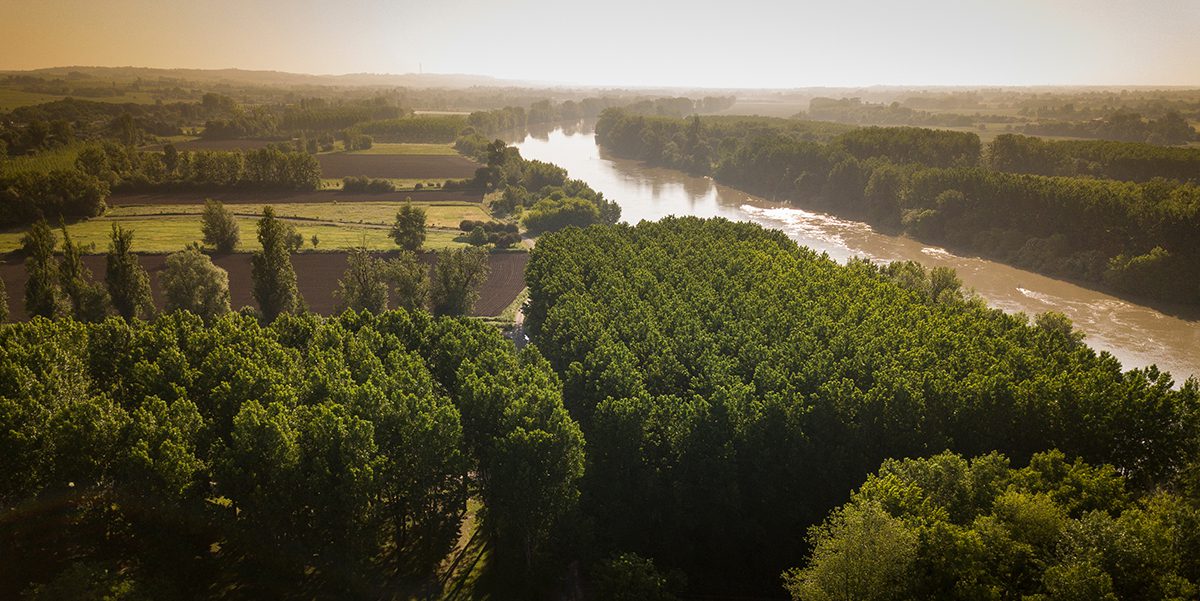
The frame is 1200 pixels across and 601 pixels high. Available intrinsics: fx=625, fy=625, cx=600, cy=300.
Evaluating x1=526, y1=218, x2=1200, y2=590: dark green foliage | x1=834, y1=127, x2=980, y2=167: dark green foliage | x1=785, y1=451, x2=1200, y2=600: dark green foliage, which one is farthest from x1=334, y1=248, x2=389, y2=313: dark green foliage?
x1=834, y1=127, x2=980, y2=167: dark green foliage

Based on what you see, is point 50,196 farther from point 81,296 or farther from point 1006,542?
point 1006,542

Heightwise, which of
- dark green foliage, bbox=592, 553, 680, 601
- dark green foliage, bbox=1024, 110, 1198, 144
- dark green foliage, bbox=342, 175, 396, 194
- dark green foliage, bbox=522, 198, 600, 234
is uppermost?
dark green foliage, bbox=1024, 110, 1198, 144

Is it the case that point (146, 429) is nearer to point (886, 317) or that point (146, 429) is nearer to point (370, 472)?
point (370, 472)

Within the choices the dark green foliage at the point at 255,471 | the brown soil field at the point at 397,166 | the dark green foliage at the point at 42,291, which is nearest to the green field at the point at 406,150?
the brown soil field at the point at 397,166

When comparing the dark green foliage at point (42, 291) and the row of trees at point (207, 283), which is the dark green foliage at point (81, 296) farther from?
the dark green foliage at point (42, 291)

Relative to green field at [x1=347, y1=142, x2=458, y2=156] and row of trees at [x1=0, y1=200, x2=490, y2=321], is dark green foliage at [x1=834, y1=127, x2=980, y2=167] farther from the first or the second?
green field at [x1=347, y1=142, x2=458, y2=156]

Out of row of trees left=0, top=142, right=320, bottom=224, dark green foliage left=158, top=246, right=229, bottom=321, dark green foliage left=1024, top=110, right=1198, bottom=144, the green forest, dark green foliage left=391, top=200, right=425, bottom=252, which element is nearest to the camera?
the green forest

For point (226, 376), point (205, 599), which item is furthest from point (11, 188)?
point (205, 599)
